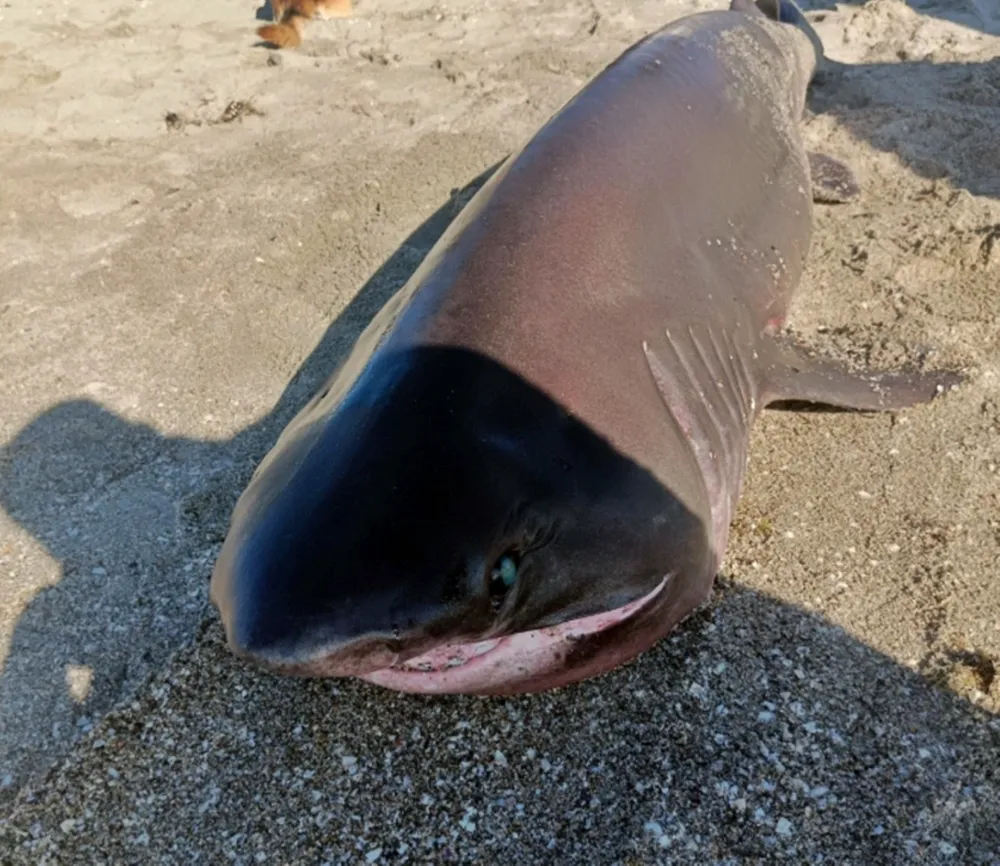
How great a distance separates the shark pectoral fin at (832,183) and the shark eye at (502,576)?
274 cm

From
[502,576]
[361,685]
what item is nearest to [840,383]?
[502,576]

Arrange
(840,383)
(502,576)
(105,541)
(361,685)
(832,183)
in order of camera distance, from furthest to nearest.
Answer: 1. (832,183)
2. (840,383)
3. (105,541)
4. (361,685)
5. (502,576)

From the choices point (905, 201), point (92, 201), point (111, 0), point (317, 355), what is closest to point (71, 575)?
point (317, 355)

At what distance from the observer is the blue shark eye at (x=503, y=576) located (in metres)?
1.60

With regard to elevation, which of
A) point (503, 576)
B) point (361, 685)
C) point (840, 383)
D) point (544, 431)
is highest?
point (544, 431)

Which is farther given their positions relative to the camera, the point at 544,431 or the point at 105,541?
the point at 105,541

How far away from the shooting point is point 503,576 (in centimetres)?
161

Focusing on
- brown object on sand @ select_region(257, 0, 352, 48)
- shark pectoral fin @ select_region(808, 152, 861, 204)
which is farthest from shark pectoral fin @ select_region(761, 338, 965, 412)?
brown object on sand @ select_region(257, 0, 352, 48)

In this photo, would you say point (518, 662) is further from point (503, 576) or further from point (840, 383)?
point (840, 383)

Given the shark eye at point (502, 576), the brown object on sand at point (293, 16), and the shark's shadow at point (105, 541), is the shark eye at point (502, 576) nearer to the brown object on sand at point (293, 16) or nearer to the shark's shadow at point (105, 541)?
the shark's shadow at point (105, 541)

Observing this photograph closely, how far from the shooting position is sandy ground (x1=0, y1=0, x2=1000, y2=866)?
1801 millimetres

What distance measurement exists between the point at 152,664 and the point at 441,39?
15.7ft

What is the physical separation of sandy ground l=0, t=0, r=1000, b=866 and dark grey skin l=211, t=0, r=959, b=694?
0.18m

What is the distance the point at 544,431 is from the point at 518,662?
0.50 metres
